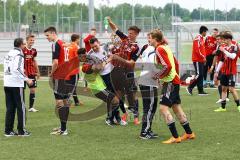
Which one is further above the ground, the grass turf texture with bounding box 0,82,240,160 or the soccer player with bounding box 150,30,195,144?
the soccer player with bounding box 150,30,195,144

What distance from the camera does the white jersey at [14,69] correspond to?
1070 cm

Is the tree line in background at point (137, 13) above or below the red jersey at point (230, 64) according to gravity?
above

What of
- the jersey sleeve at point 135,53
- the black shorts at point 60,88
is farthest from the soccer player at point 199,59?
the jersey sleeve at point 135,53

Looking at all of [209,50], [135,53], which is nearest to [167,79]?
[135,53]

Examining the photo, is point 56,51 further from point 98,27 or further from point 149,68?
point 98,27

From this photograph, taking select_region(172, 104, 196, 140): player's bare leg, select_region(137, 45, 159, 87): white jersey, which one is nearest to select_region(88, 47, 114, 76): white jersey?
select_region(137, 45, 159, 87): white jersey

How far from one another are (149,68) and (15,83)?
2.51 metres

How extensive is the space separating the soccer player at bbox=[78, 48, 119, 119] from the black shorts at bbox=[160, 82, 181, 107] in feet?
7.56

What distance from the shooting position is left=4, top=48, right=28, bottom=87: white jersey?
10700mm

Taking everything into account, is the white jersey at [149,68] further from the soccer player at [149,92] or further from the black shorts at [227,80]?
the black shorts at [227,80]

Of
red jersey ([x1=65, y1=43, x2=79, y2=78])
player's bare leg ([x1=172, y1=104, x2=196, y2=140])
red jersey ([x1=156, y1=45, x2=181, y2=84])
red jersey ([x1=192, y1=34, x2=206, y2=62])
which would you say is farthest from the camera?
red jersey ([x1=192, y1=34, x2=206, y2=62])

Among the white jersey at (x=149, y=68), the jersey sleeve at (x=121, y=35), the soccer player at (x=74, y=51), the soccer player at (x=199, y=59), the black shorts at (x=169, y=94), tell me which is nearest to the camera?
Answer: the black shorts at (x=169, y=94)

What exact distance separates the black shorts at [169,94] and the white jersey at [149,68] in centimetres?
47

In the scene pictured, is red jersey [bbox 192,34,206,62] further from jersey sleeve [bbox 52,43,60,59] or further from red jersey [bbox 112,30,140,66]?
jersey sleeve [bbox 52,43,60,59]
